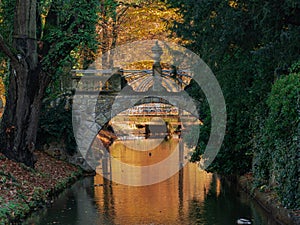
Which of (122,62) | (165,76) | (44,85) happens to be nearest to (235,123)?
(165,76)

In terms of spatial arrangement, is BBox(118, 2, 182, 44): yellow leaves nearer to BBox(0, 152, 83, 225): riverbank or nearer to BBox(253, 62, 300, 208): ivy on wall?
BBox(0, 152, 83, 225): riverbank

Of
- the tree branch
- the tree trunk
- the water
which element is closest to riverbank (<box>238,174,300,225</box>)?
the water

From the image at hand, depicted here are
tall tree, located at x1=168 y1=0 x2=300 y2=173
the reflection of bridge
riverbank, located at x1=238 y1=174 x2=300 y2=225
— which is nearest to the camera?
riverbank, located at x1=238 y1=174 x2=300 y2=225

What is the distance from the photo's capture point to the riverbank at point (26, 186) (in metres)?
13.9

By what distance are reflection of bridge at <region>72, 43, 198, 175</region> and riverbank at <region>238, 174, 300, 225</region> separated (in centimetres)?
→ 397

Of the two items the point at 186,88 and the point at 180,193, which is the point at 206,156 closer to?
the point at 180,193

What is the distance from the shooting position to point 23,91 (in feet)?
56.1

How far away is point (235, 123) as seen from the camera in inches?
743

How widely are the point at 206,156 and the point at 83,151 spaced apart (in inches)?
236

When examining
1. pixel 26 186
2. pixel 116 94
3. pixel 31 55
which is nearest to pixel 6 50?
pixel 31 55

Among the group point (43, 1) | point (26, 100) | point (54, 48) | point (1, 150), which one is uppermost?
point (43, 1)

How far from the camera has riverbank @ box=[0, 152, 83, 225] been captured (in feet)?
45.5

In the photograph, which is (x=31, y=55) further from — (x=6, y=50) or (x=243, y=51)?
(x=243, y=51)

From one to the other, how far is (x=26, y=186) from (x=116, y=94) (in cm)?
685
